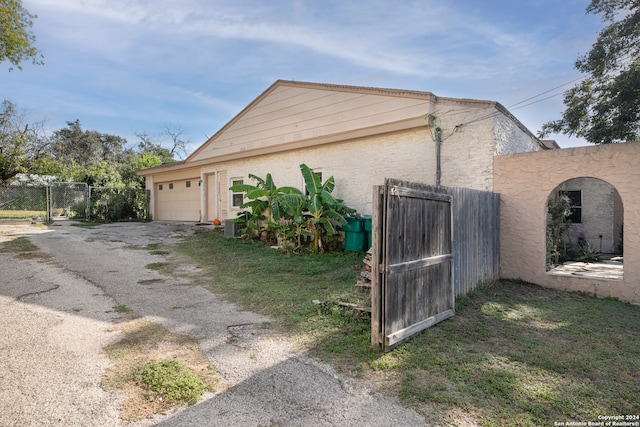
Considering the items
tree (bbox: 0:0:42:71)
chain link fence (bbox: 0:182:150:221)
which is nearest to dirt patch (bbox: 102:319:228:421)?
tree (bbox: 0:0:42:71)

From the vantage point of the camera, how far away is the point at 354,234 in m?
9.20

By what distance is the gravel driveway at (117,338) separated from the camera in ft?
8.02

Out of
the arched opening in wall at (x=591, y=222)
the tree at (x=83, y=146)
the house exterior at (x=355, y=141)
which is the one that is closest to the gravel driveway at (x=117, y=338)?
the house exterior at (x=355, y=141)

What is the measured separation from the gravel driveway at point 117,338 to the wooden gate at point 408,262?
3.08 feet

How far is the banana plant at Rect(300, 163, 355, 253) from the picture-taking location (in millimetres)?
8898

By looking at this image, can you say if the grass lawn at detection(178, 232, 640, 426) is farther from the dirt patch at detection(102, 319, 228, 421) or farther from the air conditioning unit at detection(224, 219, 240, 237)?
the air conditioning unit at detection(224, 219, 240, 237)

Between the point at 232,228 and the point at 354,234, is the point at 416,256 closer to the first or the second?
the point at 354,234

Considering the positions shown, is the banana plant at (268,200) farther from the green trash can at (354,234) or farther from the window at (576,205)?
the window at (576,205)

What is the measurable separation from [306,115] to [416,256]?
8441 millimetres

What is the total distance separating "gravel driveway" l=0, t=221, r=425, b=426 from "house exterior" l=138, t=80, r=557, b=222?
5.81m

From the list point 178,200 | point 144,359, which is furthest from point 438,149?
point 178,200

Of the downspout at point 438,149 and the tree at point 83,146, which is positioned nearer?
the downspout at point 438,149

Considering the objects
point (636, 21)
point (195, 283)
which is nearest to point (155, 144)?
point (195, 283)

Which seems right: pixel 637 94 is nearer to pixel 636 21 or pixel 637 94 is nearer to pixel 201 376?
pixel 636 21
